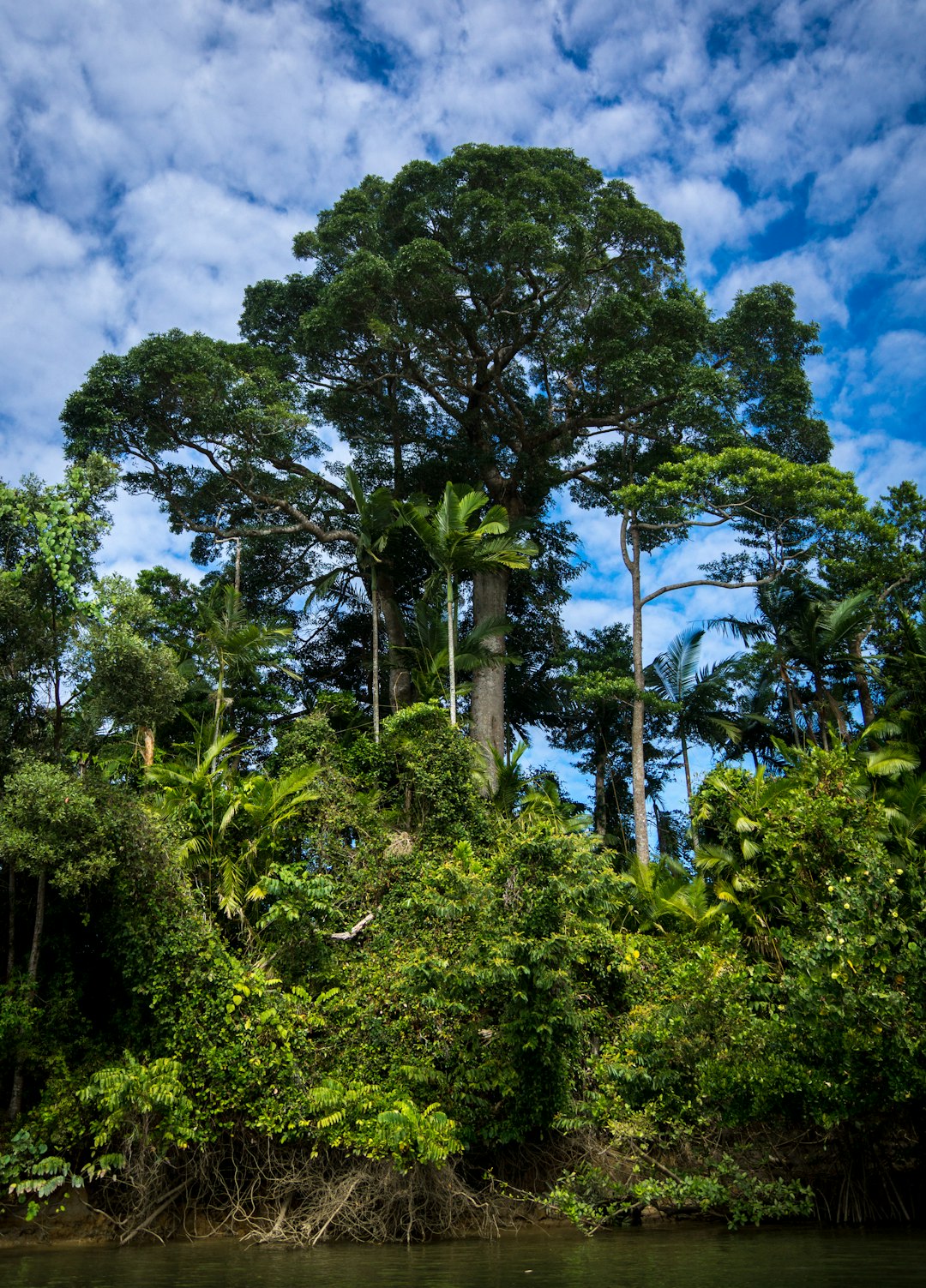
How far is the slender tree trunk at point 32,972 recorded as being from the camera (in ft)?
39.3

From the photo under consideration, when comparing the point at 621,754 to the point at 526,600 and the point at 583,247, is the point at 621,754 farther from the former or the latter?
the point at 583,247

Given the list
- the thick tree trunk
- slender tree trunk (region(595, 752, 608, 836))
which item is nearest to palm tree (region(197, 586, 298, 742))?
the thick tree trunk

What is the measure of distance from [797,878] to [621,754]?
13650 mm

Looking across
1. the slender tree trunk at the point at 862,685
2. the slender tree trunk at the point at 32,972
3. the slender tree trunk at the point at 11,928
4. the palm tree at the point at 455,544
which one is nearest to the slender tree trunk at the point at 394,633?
the palm tree at the point at 455,544

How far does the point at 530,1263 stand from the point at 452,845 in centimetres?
635

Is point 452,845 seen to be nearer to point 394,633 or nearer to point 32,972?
point 32,972

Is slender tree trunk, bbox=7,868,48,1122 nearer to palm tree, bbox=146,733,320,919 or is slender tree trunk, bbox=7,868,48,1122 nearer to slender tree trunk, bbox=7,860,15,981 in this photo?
A: slender tree trunk, bbox=7,860,15,981

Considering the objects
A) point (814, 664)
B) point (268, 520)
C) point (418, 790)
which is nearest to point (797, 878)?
point (418, 790)

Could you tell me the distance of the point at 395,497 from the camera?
82.6 feet

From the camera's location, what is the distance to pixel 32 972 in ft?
40.5

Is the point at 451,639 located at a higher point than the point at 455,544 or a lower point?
lower

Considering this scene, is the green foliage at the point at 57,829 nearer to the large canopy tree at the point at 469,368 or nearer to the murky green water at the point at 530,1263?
the murky green water at the point at 530,1263

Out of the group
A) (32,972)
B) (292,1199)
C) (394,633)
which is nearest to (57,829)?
(32,972)

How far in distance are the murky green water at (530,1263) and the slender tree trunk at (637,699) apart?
8.87 meters
